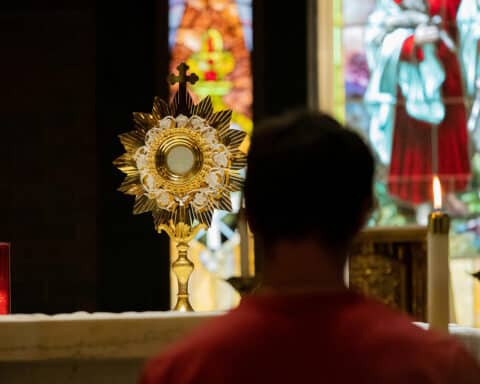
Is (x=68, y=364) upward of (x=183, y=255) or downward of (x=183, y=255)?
downward

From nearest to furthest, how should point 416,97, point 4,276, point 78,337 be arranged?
point 78,337 → point 4,276 → point 416,97

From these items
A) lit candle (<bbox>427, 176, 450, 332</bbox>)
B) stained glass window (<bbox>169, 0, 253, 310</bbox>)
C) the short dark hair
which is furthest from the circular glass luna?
stained glass window (<bbox>169, 0, 253, 310</bbox>)

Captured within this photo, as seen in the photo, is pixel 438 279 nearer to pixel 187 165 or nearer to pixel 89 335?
pixel 89 335

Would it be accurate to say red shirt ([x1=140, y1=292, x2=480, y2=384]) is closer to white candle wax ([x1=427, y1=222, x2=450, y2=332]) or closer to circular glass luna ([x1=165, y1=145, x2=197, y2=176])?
white candle wax ([x1=427, y1=222, x2=450, y2=332])

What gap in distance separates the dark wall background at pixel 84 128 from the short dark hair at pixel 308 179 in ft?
13.7

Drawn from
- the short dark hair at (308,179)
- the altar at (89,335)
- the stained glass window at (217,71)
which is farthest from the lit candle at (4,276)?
the stained glass window at (217,71)

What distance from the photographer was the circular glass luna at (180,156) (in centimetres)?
229

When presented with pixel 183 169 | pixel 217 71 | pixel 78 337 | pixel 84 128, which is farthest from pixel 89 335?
pixel 217 71

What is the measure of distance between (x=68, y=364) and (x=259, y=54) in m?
3.36

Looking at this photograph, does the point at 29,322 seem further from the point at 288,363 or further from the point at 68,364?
the point at 288,363

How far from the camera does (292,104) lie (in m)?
5.15

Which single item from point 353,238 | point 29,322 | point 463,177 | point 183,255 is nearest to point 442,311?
point 353,238

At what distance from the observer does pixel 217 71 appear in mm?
5352

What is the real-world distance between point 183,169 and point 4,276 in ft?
1.30
